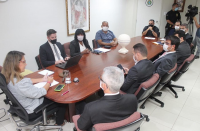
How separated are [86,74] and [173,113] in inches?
63.1

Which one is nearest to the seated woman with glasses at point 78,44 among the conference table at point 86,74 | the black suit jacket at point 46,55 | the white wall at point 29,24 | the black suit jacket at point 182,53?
the conference table at point 86,74

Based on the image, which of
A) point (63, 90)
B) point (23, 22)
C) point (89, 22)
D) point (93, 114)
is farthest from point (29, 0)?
point (93, 114)

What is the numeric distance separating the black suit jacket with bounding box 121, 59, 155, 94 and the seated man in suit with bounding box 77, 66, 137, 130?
62 cm

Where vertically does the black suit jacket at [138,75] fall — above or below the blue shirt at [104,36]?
below

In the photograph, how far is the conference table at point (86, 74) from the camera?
66.3 inches

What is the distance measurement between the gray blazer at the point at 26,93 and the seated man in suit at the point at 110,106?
0.62m

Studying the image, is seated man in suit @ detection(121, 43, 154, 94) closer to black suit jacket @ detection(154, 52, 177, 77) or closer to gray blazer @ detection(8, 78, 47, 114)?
black suit jacket @ detection(154, 52, 177, 77)

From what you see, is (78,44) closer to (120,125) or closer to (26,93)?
(26,93)

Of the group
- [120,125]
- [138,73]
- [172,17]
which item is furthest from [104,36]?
[172,17]

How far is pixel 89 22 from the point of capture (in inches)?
186

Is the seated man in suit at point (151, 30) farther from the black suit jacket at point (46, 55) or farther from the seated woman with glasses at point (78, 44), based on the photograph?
the black suit jacket at point (46, 55)

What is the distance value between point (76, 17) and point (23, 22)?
58.9 inches

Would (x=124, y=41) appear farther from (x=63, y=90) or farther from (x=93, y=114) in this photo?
(x=93, y=114)

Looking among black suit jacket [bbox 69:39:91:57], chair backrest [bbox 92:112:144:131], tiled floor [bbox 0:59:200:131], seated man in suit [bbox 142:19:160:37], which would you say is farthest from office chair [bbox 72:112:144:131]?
seated man in suit [bbox 142:19:160:37]
